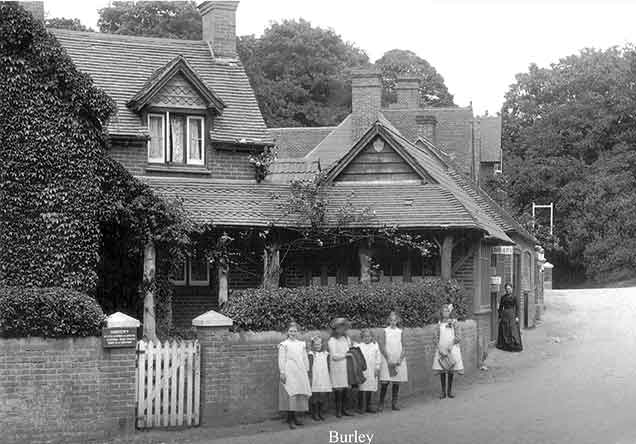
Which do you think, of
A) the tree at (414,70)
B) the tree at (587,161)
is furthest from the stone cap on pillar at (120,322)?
the tree at (414,70)

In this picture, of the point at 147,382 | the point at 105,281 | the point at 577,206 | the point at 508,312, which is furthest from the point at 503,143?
the point at 147,382

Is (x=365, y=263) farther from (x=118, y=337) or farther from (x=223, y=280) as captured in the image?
(x=118, y=337)

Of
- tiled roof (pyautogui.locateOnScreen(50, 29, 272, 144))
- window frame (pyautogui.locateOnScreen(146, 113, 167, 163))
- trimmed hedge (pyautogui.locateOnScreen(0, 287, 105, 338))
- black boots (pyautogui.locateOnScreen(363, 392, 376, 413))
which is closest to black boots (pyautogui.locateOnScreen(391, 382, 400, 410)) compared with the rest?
black boots (pyautogui.locateOnScreen(363, 392, 376, 413))

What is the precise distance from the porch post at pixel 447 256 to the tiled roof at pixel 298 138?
23.7m

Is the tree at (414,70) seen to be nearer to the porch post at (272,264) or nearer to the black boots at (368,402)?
the porch post at (272,264)

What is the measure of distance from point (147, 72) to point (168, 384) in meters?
12.7

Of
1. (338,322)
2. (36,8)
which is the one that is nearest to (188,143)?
(36,8)

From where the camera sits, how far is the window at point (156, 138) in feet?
81.6

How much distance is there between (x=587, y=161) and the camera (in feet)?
206

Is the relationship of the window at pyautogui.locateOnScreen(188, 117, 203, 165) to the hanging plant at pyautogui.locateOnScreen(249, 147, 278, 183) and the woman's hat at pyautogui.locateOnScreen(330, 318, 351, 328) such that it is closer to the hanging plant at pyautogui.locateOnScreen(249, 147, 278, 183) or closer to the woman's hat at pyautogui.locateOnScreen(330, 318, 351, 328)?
the hanging plant at pyautogui.locateOnScreen(249, 147, 278, 183)

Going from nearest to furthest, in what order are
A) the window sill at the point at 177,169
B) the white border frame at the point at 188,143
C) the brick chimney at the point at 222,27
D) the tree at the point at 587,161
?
the window sill at the point at 177,169
the white border frame at the point at 188,143
the brick chimney at the point at 222,27
the tree at the point at 587,161

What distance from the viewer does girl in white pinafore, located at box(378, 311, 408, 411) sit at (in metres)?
17.7

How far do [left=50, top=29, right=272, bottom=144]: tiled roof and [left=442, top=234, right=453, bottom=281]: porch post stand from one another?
17.4 feet

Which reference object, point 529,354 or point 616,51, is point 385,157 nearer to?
point 529,354
